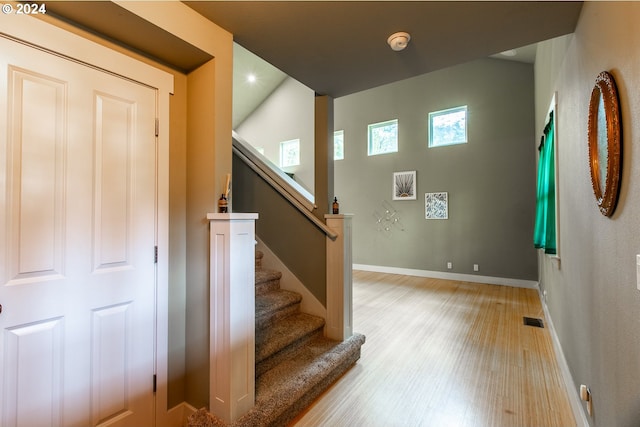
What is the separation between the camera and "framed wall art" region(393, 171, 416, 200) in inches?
237

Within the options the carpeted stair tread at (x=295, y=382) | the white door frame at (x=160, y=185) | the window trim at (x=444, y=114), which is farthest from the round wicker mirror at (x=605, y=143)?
the window trim at (x=444, y=114)

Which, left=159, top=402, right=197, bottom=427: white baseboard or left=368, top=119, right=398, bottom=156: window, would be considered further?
left=368, top=119, right=398, bottom=156: window

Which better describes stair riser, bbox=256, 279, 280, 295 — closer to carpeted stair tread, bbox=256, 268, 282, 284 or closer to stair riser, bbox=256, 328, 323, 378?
carpeted stair tread, bbox=256, 268, 282, 284

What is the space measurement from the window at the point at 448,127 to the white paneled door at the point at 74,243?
5.51m

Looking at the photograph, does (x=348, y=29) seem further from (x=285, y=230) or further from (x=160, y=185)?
(x=285, y=230)

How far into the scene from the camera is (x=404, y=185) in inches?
242

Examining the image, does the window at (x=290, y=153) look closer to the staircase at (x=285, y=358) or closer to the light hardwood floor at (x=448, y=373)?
the light hardwood floor at (x=448, y=373)

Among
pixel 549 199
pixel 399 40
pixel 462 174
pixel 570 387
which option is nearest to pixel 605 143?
pixel 399 40

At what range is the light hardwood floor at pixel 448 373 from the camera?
1791 millimetres

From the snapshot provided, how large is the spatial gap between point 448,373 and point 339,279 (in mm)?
1168

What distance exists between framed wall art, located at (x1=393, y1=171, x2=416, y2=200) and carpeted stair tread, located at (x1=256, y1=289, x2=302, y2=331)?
13.6 ft

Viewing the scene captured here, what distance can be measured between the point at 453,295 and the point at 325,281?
2.89 meters

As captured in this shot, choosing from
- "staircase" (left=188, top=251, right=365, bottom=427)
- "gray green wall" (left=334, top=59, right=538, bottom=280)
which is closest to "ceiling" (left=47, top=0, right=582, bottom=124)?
"staircase" (left=188, top=251, right=365, bottom=427)

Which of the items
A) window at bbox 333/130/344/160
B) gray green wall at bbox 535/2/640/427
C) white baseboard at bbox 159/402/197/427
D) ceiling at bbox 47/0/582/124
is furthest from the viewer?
window at bbox 333/130/344/160
